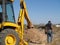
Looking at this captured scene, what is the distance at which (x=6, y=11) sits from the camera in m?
10.7

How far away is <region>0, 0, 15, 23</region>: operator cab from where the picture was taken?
34.3 ft

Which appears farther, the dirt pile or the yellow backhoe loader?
the dirt pile

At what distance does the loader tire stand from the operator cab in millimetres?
589

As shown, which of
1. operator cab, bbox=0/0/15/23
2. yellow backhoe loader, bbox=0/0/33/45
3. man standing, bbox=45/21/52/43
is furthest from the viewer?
man standing, bbox=45/21/52/43

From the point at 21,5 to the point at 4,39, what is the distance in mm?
2811

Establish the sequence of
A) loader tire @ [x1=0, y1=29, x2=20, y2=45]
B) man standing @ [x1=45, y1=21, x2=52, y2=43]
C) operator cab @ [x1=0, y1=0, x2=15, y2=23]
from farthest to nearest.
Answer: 1. man standing @ [x1=45, y1=21, x2=52, y2=43]
2. operator cab @ [x1=0, y1=0, x2=15, y2=23]
3. loader tire @ [x1=0, y1=29, x2=20, y2=45]

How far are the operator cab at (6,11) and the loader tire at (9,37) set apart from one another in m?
0.59

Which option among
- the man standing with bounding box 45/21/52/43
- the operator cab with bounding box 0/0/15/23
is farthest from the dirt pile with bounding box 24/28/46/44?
the operator cab with bounding box 0/0/15/23

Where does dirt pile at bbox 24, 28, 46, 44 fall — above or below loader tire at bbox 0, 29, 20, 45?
below

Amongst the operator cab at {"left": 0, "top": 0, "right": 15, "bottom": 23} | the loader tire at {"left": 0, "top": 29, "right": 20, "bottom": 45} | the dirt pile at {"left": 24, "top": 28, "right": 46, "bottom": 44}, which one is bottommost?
the dirt pile at {"left": 24, "top": 28, "right": 46, "bottom": 44}

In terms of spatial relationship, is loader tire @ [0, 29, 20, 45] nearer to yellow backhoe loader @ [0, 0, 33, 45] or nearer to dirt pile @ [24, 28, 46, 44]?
yellow backhoe loader @ [0, 0, 33, 45]

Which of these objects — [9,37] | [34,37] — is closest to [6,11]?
[9,37]

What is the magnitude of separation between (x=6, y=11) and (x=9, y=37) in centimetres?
121

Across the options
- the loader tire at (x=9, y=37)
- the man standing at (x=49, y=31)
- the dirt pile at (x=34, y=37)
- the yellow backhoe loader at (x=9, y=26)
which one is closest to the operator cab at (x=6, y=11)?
the yellow backhoe loader at (x=9, y=26)
